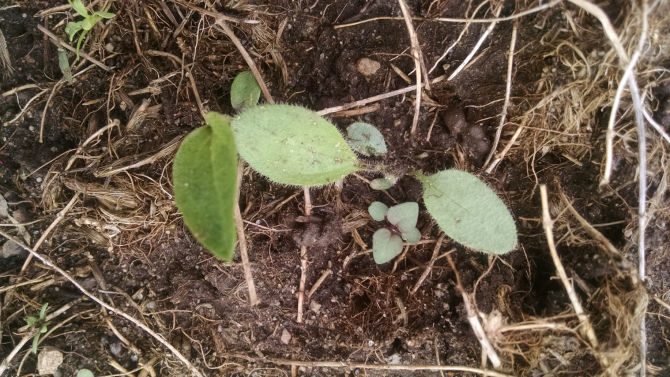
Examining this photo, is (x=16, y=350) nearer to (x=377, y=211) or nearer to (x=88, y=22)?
(x=88, y=22)

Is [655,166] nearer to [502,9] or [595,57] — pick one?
[595,57]

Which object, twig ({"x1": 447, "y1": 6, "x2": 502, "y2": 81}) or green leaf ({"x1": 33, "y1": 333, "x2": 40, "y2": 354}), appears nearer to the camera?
twig ({"x1": 447, "y1": 6, "x2": 502, "y2": 81})

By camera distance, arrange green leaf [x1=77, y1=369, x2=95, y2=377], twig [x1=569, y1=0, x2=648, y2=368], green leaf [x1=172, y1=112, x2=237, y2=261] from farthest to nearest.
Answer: green leaf [x1=77, y1=369, x2=95, y2=377] < twig [x1=569, y1=0, x2=648, y2=368] < green leaf [x1=172, y1=112, x2=237, y2=261]

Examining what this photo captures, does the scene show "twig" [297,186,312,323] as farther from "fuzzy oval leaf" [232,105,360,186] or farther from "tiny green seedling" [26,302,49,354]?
"tiny green seedling" [26,302,49,354]

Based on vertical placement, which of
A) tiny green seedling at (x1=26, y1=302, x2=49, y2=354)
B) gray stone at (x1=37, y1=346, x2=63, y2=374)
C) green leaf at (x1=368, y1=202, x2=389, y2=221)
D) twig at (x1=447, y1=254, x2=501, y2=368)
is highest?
Result: green leaf at (x1=368, y1=202, x2=389, y2=221)

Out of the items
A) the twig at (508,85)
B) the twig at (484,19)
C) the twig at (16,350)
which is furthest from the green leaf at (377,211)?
the twig at (16,350)

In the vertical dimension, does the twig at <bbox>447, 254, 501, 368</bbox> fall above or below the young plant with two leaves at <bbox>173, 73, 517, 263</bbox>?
below

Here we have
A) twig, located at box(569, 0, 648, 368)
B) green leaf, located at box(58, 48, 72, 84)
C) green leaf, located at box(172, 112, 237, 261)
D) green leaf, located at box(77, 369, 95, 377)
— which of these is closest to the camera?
green leaf, located at box(172, 112, 237, 261)

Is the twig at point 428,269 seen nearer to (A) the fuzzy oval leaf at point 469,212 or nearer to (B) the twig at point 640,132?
(A) the fuzzy oval leaf at point 469,212

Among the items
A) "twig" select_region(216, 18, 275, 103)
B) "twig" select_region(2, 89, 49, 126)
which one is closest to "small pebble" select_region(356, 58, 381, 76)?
"twig" select_region(216, 18, 275, 103)
